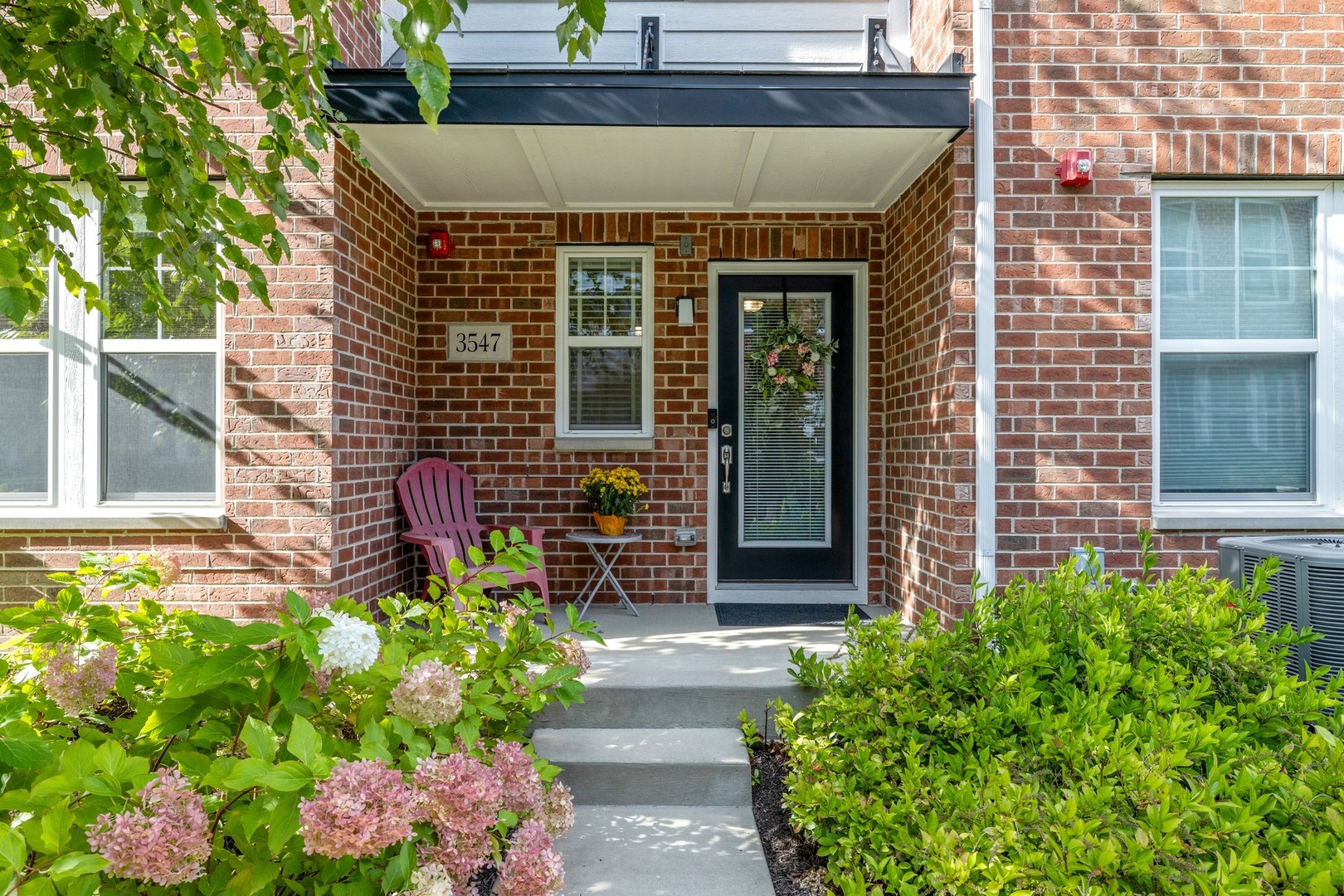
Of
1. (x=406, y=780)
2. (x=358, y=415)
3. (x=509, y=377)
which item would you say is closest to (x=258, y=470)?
(x=358, y=415)

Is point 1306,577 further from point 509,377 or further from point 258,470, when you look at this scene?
point 258,470

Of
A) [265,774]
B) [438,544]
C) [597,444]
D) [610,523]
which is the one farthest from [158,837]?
[597,444]

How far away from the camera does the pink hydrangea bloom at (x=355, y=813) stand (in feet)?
3.86

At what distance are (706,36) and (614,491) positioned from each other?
2820 mm

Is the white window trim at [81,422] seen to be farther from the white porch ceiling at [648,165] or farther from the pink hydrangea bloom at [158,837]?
the pink hydrangea bloom at [158,837]

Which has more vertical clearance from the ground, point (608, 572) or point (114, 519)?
point (114, 519)

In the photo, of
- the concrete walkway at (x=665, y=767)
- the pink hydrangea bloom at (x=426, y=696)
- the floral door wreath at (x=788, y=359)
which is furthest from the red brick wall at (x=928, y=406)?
the pink hydrangea bloom at (x=426, y=696)

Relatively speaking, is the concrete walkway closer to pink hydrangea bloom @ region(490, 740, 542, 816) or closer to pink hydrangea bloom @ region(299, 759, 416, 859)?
pink hydrangea bloom @ region(490, 740, 542, 816)

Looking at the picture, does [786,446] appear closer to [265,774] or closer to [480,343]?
[480,343]

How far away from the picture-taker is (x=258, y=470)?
3.57 meters

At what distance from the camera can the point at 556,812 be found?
178 centimetres

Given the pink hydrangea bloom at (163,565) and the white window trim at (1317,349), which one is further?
the white window trim at (1317,349)

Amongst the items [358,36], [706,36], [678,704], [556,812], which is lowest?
[678,704]

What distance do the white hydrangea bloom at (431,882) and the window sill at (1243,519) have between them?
3543 millimetres
